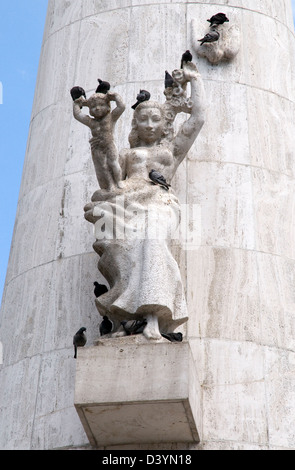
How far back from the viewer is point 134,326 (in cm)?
874

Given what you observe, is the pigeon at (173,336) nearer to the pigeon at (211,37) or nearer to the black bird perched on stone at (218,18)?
the pigeon at (211,37)

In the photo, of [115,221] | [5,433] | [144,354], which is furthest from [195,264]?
[5,433]

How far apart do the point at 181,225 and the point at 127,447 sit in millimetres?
2488

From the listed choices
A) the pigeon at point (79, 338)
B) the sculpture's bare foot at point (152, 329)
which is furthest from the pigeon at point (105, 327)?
the sculpture's bare foot at point (152, 329)

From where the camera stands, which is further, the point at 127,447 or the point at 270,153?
the point at 270,153

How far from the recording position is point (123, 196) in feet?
30.9

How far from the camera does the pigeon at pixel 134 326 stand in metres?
8.73

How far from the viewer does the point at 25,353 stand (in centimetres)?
1007

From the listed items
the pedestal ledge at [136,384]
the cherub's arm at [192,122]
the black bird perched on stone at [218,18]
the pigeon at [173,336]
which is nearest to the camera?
the pedestal ledge at [136,384]

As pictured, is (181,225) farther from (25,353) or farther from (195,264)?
(25,353)
